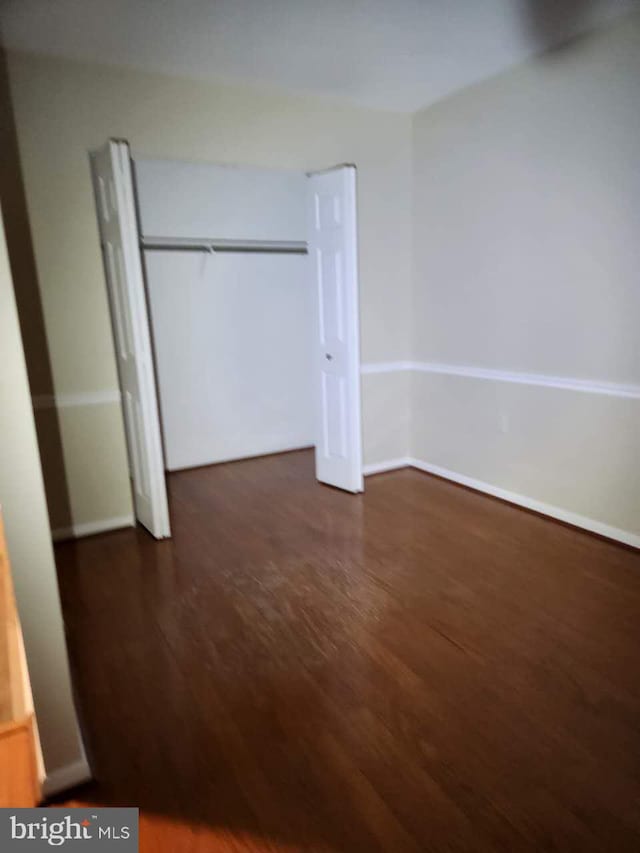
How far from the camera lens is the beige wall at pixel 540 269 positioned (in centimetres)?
286

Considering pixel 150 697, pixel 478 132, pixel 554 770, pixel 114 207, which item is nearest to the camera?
pixel 554 770

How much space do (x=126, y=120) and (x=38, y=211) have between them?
0.69 metres

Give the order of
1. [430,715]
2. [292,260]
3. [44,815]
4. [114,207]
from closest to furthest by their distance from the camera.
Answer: [44,815]
[430,715]
[114,207]
[292,260]

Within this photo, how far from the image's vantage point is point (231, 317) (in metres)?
4.71

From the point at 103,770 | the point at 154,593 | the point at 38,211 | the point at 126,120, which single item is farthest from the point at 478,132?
the point at 103,770

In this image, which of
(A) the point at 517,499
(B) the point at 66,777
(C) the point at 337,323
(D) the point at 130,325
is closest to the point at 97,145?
(D) the point at 130,325

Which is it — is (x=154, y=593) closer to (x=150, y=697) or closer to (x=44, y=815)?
(x=150, y=697)

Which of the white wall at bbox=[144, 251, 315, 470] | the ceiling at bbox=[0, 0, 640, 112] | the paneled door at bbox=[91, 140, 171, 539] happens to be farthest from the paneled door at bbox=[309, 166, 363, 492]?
the paneled door at bbox=[91, 140, 171, 539]

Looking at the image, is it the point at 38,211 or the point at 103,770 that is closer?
the point at 103,770

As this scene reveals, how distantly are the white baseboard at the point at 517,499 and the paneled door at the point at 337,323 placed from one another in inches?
15.6

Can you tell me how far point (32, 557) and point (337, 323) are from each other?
261 cm

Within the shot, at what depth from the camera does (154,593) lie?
8.96ft

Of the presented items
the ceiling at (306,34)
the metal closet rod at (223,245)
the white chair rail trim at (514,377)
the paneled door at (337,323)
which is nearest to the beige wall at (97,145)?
the ceiling at (306,34)

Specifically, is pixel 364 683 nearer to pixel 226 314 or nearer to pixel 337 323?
pixel 337 323
